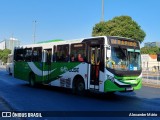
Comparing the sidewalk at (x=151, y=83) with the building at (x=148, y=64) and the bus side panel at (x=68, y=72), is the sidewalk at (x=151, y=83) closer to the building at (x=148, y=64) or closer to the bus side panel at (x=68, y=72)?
the bus side panel at (x=68, y=72)

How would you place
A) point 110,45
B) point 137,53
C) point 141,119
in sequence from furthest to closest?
point 137,53 < point 110,45 < point 141,119

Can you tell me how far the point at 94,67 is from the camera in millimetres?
16734

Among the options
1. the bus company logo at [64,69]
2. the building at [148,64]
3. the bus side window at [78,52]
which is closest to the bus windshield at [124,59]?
the bus side window at [78,52]

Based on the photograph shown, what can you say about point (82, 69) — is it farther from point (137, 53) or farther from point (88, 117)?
point (88, 117)

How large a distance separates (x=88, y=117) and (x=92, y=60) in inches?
241

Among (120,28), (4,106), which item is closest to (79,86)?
(4,106)

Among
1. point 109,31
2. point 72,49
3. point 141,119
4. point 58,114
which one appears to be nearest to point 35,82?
point 72,49

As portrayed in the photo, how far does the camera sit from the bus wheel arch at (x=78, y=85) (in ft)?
58.3

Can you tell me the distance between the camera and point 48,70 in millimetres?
21609

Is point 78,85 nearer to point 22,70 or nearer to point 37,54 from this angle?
point 37,54

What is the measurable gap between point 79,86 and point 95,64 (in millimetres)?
1979

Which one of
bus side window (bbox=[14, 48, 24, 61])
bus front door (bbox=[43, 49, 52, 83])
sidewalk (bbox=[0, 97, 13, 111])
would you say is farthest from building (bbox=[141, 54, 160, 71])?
sidewalk (bbox=[0, 97, 13, 111])

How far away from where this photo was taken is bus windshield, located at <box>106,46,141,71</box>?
16.0 m

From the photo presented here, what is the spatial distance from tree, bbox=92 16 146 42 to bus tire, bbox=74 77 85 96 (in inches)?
1401
